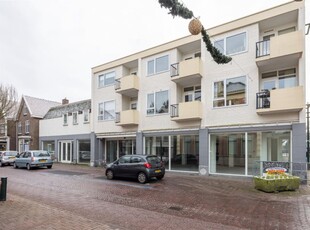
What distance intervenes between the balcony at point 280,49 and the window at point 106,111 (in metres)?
12.6

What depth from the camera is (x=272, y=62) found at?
13141 millimetres

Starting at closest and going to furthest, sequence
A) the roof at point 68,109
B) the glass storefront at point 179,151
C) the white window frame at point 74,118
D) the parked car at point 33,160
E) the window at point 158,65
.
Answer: the glass storefront at point 179,151
the window at point 158,65
the parked car at point 33,160
the white window frame at point 74,118
the roof at point 68,109

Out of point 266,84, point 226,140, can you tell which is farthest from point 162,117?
point 266,84

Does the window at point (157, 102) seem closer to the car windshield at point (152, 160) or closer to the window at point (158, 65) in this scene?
the window at point (158, 65)

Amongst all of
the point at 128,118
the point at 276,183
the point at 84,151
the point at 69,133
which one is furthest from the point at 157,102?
the point at 69,133

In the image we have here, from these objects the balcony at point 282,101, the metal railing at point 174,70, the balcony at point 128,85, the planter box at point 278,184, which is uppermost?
the metal railing at point 174,70

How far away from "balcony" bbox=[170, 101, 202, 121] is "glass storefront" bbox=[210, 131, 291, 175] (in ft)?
5.61

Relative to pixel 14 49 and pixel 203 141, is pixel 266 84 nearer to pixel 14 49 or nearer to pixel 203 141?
pixel 203 141

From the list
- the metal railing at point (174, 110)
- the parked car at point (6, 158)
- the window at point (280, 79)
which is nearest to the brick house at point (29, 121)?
the parked car at point (6, 158)

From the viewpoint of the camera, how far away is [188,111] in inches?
607

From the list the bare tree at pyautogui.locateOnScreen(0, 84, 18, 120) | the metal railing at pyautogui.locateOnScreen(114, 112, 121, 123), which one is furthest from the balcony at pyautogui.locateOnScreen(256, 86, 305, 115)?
the bare tree at pyautogui.locateOnScreen(0, 84, 18, 120)

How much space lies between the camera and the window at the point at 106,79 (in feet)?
70.9

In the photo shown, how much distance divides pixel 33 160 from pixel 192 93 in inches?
543

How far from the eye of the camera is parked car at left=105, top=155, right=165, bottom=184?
487 inches
